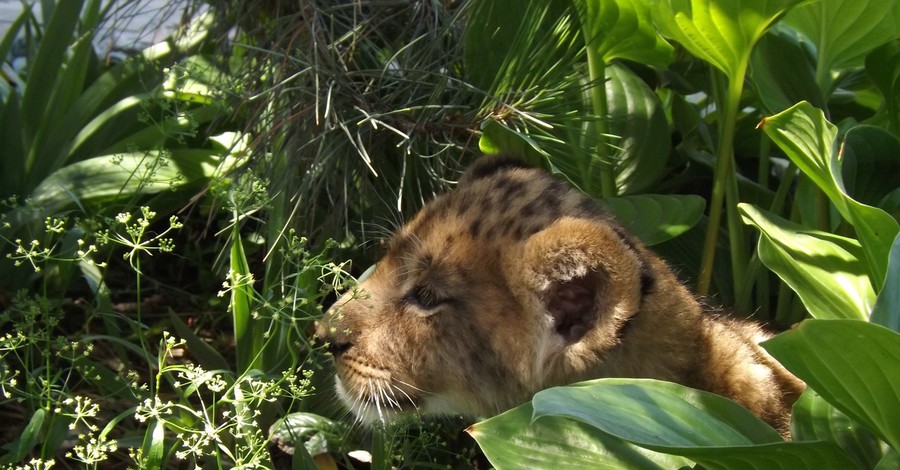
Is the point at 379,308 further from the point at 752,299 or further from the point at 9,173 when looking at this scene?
the point at 9,173

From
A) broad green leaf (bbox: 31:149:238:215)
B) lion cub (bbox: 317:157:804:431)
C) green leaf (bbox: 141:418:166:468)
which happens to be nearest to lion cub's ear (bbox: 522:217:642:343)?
lion cub (bbox: 317:157:804:431)

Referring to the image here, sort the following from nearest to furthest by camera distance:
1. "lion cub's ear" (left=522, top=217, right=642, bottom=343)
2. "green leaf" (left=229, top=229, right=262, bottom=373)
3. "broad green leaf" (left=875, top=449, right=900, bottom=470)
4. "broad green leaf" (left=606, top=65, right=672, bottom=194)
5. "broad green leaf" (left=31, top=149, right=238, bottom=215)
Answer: "broad green leaf" (left=875, top=449, right=900, bottom=470), "lion cub's ear" (left=522, top=217, right=642, bottom=343), "green leaf" (left=229, top=229, right=262, bottom=373), "broad green leaf" (left=606, top=65, right=672, bottom=194), "broad green leaf" (left=31, top=149, right=238, bottom=215)

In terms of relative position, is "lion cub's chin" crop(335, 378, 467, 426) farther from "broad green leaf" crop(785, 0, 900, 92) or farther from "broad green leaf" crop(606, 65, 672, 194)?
"broad green leaf" crop(785, 0, 900, 92)

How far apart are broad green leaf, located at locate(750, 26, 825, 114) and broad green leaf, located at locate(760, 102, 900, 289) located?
0.73 meters

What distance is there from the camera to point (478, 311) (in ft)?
8.55

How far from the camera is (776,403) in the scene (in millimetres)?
2590

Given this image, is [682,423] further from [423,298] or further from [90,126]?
[90,126]

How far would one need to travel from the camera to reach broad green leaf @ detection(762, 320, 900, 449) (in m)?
1.84

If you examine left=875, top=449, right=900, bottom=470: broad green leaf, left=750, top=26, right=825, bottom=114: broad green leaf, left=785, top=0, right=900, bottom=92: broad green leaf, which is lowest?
left=875, top=449, right=900, bottom=470: broad green leaf

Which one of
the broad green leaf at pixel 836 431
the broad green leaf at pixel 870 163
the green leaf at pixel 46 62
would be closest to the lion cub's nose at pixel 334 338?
the broad green leaf at pixel 836 431

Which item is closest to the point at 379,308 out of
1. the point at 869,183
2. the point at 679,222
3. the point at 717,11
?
the point at 679,222

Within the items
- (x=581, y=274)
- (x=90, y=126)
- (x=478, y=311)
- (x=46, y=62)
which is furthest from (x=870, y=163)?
(x=46, y=62)

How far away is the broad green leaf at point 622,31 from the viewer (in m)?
3.00

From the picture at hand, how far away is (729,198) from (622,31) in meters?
0.69
